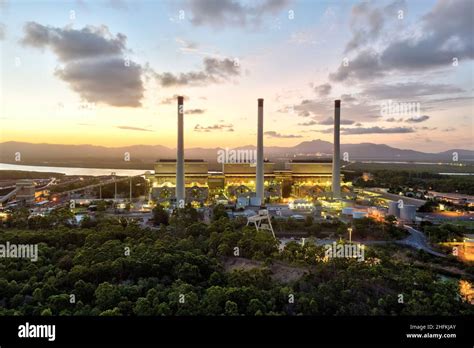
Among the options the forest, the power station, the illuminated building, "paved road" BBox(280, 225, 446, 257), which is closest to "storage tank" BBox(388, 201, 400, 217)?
"paved road" BBox(280, 225, 446, 257)

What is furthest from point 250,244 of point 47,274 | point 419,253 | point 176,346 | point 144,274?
point 176,346

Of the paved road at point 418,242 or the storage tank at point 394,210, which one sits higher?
the storage tank at point 394,210

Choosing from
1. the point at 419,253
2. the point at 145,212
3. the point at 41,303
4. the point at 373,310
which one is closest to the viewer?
the point at 373,310

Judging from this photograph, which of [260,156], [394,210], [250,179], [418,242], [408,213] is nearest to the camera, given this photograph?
[418,242]

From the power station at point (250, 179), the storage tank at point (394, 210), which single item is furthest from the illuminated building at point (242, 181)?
the storage tank at point (394, 210)

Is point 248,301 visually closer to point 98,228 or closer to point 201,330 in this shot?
point 201,330

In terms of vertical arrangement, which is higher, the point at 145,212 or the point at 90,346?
the point at 90,346

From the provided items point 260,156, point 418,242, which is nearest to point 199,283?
point 418,242

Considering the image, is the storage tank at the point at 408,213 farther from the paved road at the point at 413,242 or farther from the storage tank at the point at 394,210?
the paved road at the point at 413,242

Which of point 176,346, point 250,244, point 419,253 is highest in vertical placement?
point 176,346

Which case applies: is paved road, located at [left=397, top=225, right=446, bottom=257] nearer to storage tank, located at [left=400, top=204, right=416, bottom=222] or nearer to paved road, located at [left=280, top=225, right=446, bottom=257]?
paved road, located at [left=280, top=225, right=446, bottom=257]

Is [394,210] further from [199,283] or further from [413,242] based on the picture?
[199,283]
